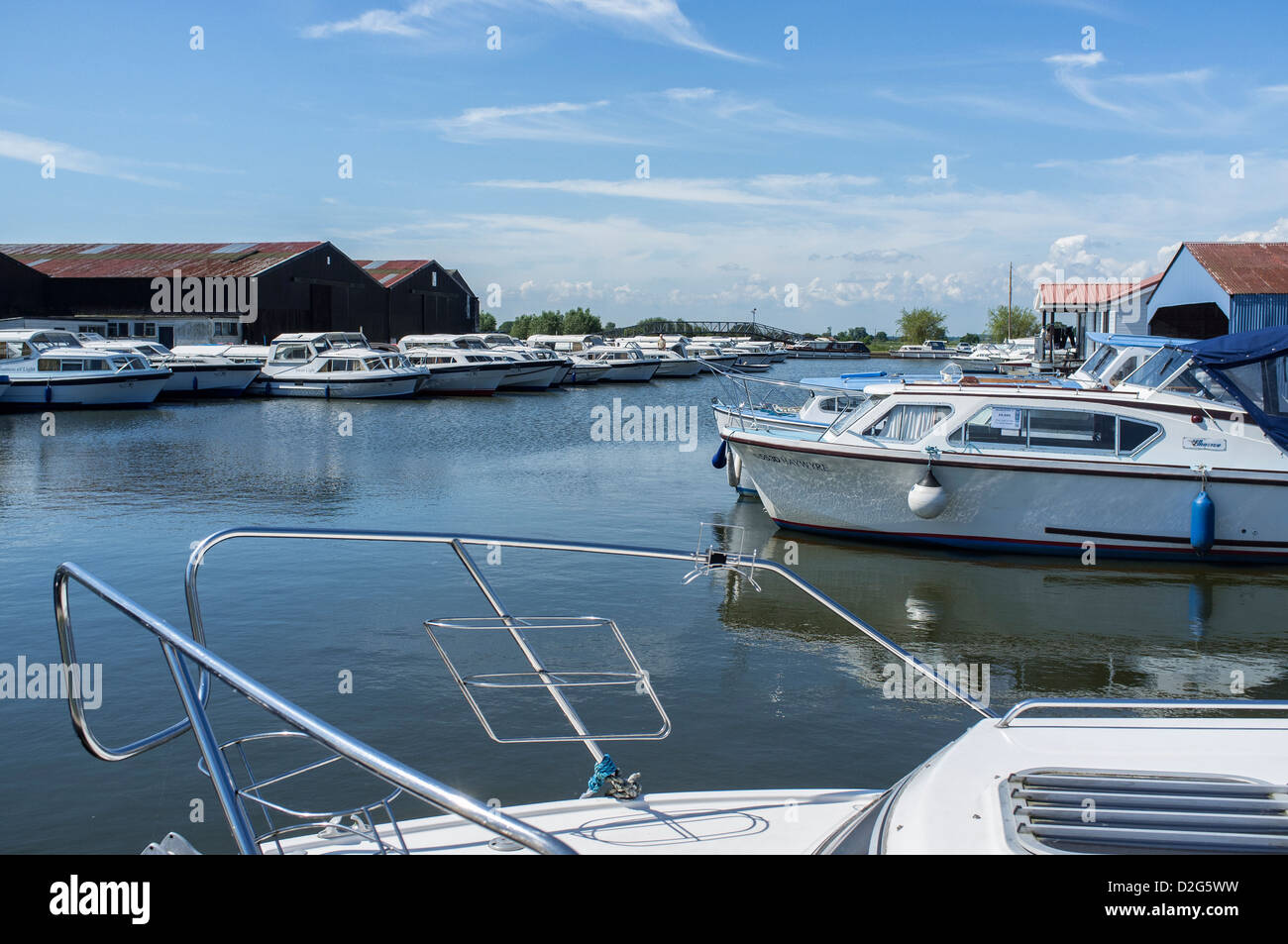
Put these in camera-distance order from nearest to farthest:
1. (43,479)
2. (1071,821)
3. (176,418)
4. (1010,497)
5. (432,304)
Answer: (1071,821) → (1010,497) → (43,479) → (176,418) → (432,304)

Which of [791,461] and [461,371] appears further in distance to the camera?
[461,371]

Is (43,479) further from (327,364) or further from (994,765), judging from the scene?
(327,364)

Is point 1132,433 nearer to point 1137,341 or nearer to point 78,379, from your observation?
point 1137,341

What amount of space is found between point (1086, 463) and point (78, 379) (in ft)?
109

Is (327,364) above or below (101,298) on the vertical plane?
below

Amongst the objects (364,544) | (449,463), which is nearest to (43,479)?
(449,463)

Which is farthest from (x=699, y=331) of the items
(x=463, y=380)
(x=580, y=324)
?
(x=463, y=380)

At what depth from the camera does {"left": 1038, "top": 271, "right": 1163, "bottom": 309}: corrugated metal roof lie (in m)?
45.9

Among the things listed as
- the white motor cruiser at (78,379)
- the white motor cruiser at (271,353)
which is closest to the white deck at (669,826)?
the white motor cruiser at (78,379)

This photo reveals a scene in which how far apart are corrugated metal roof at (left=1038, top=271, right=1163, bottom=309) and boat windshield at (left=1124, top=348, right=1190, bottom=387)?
31309 mm

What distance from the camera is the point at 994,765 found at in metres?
3.60

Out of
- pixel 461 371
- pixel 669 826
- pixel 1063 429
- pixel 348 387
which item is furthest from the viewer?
pixel 461 371

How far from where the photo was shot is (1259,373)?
13.5 meters
